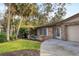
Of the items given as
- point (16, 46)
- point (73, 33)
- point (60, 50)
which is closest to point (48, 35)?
point (73, 33)

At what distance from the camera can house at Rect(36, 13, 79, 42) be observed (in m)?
17.8

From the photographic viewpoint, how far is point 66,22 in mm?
18984

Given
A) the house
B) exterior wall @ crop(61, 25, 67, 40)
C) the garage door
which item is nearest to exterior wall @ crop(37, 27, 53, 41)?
the house

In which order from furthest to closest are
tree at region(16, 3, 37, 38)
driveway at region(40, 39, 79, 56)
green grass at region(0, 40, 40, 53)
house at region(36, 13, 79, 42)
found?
1. tree at region(16, 3, 37, 38)
2. house at region(36, 13, 79, 42)
3. green grass at region(0, 40, 40, 53)
4. driveway at region(40, 39, 79, 56)

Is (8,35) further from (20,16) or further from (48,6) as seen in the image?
(48,6)

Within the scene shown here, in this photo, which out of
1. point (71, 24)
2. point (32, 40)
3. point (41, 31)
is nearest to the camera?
point (71, 24)

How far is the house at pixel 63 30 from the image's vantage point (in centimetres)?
1775

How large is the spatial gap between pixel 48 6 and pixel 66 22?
235 cm

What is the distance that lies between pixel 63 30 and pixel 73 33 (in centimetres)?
178

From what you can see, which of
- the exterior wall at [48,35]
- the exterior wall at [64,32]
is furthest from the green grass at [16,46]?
the exterior wall at [64,32]

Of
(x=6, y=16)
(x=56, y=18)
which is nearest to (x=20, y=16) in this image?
(x=6, y=16)

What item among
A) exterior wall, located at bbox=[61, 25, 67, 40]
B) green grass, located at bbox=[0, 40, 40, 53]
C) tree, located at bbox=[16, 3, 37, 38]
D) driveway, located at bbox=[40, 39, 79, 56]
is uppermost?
tree, located at bbox=[16, 3, 37, 38]

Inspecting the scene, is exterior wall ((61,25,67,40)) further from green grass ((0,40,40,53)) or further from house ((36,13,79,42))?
green grass ((0,40,40,53))

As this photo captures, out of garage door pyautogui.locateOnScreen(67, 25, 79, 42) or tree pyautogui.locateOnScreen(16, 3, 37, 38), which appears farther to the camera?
tree pyautogui.locateOnScreen(16, 3, 37, 38)
